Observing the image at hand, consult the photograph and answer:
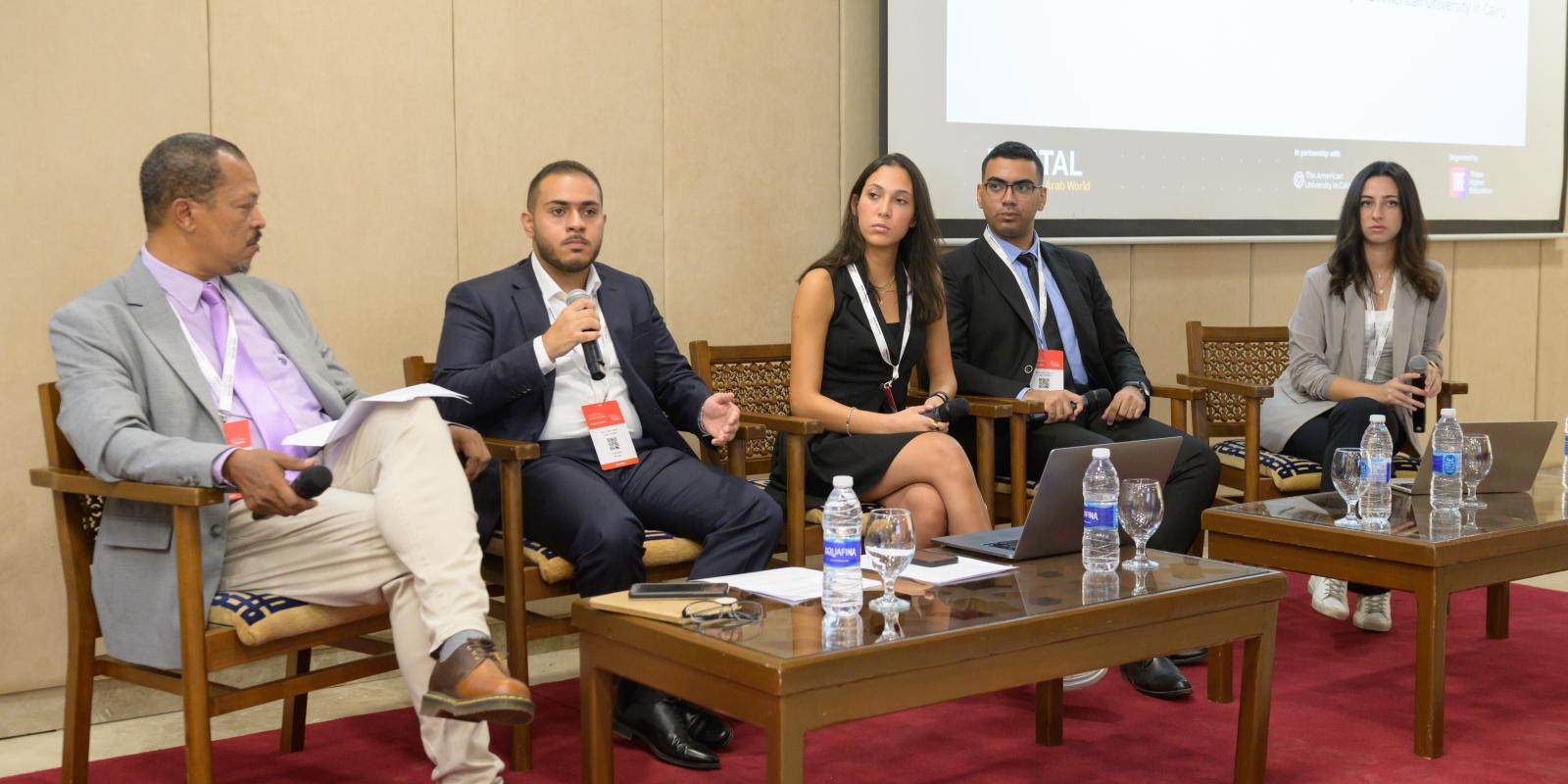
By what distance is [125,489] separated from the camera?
2326 mm

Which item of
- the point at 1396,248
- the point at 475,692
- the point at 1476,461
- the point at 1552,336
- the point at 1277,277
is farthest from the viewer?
the point at 1552,336

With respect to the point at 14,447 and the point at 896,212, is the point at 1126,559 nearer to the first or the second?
the point at 896,212

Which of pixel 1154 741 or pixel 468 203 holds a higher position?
pixel 468 203

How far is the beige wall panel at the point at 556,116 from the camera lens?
3.64 m

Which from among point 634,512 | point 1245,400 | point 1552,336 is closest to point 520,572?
point 634,512

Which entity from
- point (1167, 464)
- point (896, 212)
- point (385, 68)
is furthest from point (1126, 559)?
point (385, 68)

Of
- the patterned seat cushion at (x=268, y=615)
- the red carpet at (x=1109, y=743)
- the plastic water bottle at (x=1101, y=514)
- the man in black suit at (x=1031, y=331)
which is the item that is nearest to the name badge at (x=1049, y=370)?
the man in black suit at (x=1031, y=331)

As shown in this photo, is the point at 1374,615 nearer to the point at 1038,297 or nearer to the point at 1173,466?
the point at 1173,466

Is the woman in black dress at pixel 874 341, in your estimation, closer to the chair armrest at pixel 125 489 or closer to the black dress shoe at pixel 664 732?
the black dress shoe at pixel 664 732

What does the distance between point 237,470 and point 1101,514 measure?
1.44m

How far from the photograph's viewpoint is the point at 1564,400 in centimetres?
612

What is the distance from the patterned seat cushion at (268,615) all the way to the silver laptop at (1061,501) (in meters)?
1.13

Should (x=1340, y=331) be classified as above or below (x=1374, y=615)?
above

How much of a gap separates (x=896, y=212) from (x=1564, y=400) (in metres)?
4.03
